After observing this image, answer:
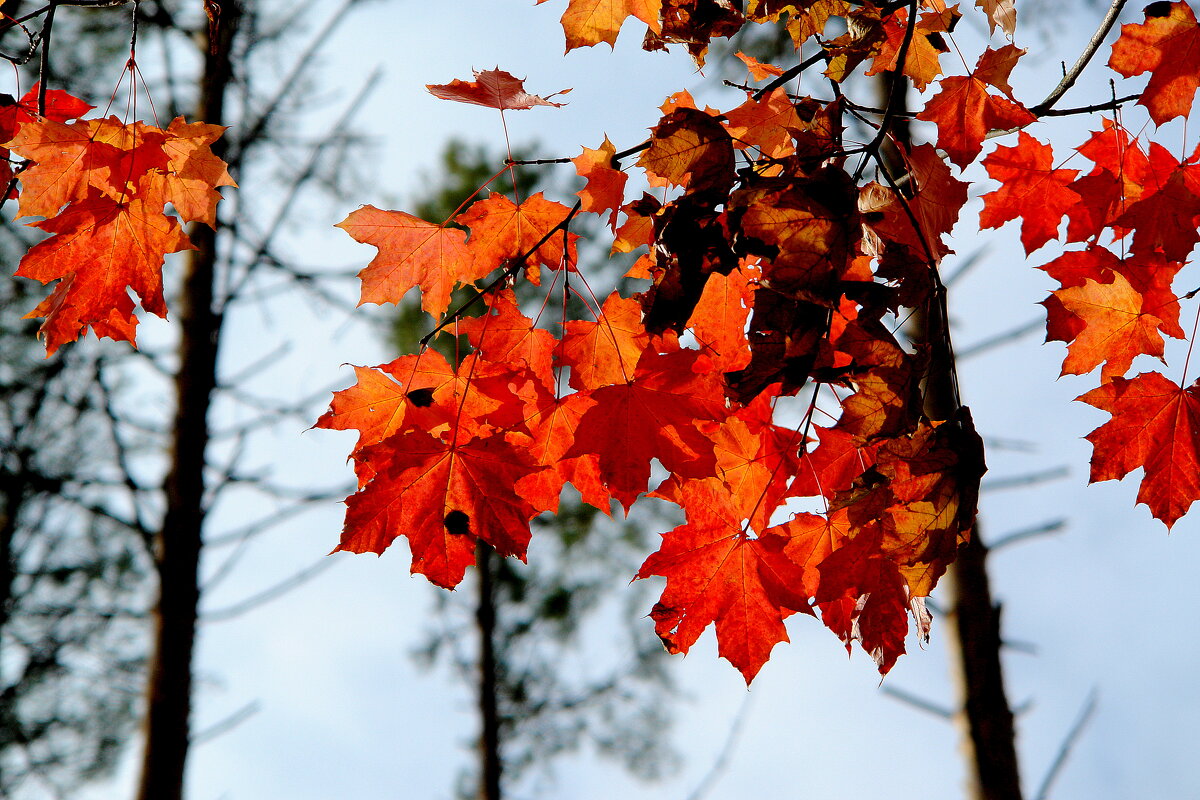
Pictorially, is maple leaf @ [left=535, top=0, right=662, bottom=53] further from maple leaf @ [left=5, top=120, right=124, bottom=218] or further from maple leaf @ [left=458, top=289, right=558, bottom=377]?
maple leaf @ [left=5, top=120, right=124, bottom=218]

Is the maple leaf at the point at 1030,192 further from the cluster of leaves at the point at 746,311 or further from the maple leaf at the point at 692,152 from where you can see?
the maple leaf at the point at 692,152

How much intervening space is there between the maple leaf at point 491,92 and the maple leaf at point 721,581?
2.31 feet

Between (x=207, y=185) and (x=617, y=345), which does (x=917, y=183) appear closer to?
(x=617, y=345)

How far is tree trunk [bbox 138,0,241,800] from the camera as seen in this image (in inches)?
143

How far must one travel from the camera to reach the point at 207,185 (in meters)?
1.73

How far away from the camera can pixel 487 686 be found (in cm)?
733

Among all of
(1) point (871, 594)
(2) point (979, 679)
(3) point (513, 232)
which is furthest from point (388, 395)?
(2) point (979, 679)

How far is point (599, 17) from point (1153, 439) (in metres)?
1.19

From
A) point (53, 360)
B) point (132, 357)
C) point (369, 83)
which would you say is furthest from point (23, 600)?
point (369, 83)

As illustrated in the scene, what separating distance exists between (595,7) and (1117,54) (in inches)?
32.2

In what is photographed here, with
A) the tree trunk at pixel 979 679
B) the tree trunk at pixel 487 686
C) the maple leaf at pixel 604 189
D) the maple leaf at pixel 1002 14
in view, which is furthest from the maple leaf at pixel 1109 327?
the tree trunk at pixel 487 686

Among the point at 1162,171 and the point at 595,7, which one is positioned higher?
the point at 595,7

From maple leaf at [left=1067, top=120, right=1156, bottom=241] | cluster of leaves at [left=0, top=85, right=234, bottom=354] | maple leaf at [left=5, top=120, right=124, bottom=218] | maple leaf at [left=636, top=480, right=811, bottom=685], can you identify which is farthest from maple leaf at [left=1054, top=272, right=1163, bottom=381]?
maple leaf at [left=5, top=120, right=124, bottom=218]

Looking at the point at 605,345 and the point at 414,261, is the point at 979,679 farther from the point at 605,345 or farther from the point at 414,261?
the point at 414,261
